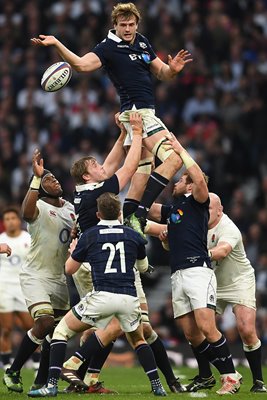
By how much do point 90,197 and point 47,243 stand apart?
115cm

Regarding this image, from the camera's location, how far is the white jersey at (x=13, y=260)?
1641 cm

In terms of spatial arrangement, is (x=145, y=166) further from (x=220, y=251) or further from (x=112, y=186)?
(x=220, y=251)

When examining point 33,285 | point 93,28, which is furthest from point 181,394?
point 93,28

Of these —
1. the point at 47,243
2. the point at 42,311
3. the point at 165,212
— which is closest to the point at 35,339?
the point at 42,311

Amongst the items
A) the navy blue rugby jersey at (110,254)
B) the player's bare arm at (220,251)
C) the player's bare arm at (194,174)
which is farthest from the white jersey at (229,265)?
the navy blue rugby jersey at (110,254)

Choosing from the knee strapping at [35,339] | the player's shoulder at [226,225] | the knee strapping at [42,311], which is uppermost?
the player's shoulder at [226,225]

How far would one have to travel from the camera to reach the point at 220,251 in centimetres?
1259

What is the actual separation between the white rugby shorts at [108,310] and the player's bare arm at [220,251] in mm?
1649

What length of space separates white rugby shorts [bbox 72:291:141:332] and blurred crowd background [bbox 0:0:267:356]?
8602mm

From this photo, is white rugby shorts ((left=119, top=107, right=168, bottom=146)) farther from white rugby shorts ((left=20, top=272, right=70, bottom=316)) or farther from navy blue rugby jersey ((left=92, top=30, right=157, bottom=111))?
white rugby shorts ((left=20, top=272, right=70, bottom=316))

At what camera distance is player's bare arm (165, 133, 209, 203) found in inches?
462

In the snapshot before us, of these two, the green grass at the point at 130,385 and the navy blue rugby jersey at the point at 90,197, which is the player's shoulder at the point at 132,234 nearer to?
the navy blue rugby jersey at the point at 90,197

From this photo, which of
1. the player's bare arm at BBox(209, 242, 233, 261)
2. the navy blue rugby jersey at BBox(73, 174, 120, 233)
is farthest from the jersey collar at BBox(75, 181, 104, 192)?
the player's bare arm at BBox(209, 242, 233, 261)

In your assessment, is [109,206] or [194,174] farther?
[194,174]
